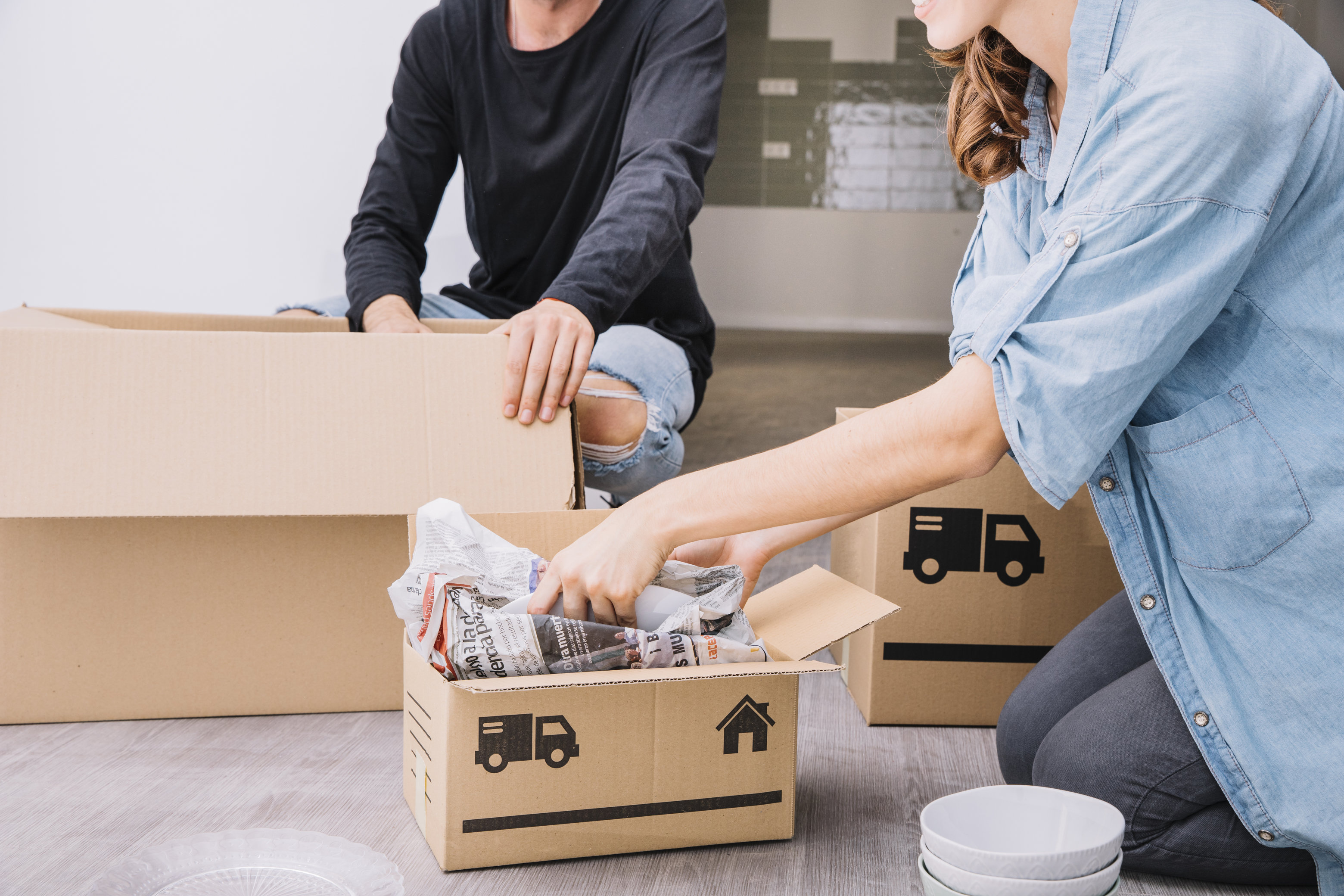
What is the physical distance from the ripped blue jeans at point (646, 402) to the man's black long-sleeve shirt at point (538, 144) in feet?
0.27

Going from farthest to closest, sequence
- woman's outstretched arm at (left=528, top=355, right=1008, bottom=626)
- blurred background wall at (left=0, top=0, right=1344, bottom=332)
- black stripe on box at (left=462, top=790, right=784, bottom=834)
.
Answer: blurred background wall at (left=0, top=0, right=1344, bottom=332)
black stripe on box at (left=462, top=790, right=784, bottom=834)
woman's outstretched arm at (left=528, top=355, right=1008, bottom=626)

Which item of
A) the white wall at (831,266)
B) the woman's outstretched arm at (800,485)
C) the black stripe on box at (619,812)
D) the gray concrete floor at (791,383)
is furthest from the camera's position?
the white wall at (831,266)

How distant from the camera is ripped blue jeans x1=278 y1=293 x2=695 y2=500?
1.36 m

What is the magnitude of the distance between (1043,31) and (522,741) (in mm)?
682

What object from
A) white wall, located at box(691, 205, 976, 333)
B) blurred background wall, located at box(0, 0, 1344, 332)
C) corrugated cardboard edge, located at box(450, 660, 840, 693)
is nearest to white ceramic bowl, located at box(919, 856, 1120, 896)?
corrugated cardboard edge, located at box(450, 660, 840, 693)

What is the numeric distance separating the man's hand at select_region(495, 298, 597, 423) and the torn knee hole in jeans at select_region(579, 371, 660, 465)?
0.71 feet


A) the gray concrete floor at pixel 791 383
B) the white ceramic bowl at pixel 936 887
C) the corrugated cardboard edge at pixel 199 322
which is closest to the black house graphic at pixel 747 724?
Answer: the white ceramic bowl at pixel 936 887

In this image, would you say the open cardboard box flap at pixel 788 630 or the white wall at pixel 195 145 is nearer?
the open cardboard box flap at pixel 788 630

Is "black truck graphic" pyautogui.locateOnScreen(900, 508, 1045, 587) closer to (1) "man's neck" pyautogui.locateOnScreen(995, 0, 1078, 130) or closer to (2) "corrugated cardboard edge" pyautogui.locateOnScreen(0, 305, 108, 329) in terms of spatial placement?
(1) "man's neck" pyautogui.locateOnScreen(995, 0, 1078, 130)

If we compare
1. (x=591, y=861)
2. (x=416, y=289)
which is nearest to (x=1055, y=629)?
(x=591, y=861)

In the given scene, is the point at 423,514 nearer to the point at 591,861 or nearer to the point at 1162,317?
the point at 591,861

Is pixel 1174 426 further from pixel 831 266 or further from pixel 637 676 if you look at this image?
pixel 831 266

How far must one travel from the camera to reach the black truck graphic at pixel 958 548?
118 centimetres

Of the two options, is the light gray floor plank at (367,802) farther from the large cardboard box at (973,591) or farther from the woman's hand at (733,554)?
the woman's hand at (733,554)
